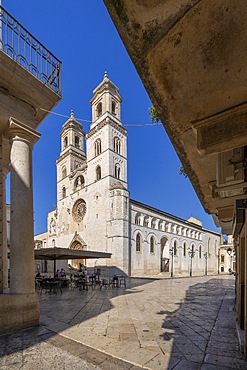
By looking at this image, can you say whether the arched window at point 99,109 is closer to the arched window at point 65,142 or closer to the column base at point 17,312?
the arched window at point 65,142

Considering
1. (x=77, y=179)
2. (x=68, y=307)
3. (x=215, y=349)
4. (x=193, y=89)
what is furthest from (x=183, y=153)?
(x=77, y=179)

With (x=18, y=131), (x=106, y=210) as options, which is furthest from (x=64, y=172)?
(x=18, y=131)

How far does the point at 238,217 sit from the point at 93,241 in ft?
90.9

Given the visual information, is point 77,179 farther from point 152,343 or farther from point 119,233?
point 152,343

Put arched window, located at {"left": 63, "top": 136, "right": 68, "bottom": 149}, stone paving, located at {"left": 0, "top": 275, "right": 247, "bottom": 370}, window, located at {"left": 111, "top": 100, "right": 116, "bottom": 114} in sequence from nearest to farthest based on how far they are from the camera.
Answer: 1. stone paving, located at {"left": 0, "top": 275, "right": 247, "bottom": 370}
2. window, located at {"left": 111, "top": 100, "right": 116, "bottom": 114}
3. arched window, located at {"left": 63, "top": 136, "right": 68, "bottom": 149}

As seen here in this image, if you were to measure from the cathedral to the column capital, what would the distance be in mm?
23208

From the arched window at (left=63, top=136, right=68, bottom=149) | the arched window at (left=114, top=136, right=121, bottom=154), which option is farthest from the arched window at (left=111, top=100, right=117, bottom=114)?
the arched window at (left=63, top=136, right=68, bottom=149)

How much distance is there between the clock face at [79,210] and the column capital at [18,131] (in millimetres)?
28239

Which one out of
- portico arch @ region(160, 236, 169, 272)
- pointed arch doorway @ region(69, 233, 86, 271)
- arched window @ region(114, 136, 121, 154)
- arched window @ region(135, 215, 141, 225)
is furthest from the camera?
portico arch @ region(160, 236, 169, 272)

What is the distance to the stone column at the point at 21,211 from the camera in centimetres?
573

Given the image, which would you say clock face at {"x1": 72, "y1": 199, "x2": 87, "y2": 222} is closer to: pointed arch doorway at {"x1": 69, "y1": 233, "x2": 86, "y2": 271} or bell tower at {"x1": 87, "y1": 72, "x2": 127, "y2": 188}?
pointed arch doorway at {"x1": 69, "y1": 233, "x2": 86, "y2": 271}

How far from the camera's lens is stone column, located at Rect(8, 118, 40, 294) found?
5734 mm

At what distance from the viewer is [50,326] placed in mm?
5855

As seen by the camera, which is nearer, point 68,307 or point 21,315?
point 21,315
